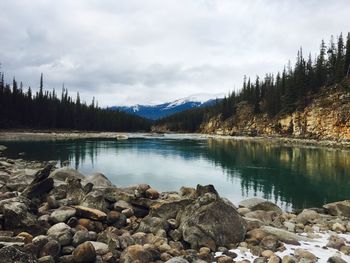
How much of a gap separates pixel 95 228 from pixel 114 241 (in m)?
1.84

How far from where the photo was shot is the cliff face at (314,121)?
274 feet

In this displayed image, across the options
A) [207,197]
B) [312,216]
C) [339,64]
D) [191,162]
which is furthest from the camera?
[339,64]

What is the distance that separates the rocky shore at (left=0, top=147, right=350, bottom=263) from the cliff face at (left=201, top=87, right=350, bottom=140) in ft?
244

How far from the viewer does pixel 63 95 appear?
16188cm

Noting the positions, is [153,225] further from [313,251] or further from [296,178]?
[296,178]

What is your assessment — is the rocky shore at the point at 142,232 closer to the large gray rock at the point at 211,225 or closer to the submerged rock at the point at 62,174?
the large gray rock at the point at 211,225

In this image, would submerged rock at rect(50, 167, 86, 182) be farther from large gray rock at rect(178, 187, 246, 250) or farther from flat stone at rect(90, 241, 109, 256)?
flat stone at rect(90, 241, 109, 256)

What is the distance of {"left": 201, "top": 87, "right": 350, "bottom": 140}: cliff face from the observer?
83.4m

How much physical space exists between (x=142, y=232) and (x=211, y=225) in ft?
7.84

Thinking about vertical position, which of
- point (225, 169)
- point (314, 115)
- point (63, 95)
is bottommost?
point (225, 169)

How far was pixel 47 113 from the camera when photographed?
136250 millimetres

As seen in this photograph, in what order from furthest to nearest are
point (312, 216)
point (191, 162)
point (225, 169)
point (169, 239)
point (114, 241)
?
→ point (191, 162) < point (225, 169) < point (312, 216) < point (169, 239) < point (114, 241)

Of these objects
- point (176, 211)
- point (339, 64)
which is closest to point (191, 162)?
point (176, 211)

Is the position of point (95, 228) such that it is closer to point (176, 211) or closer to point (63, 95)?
point (176, 211)
